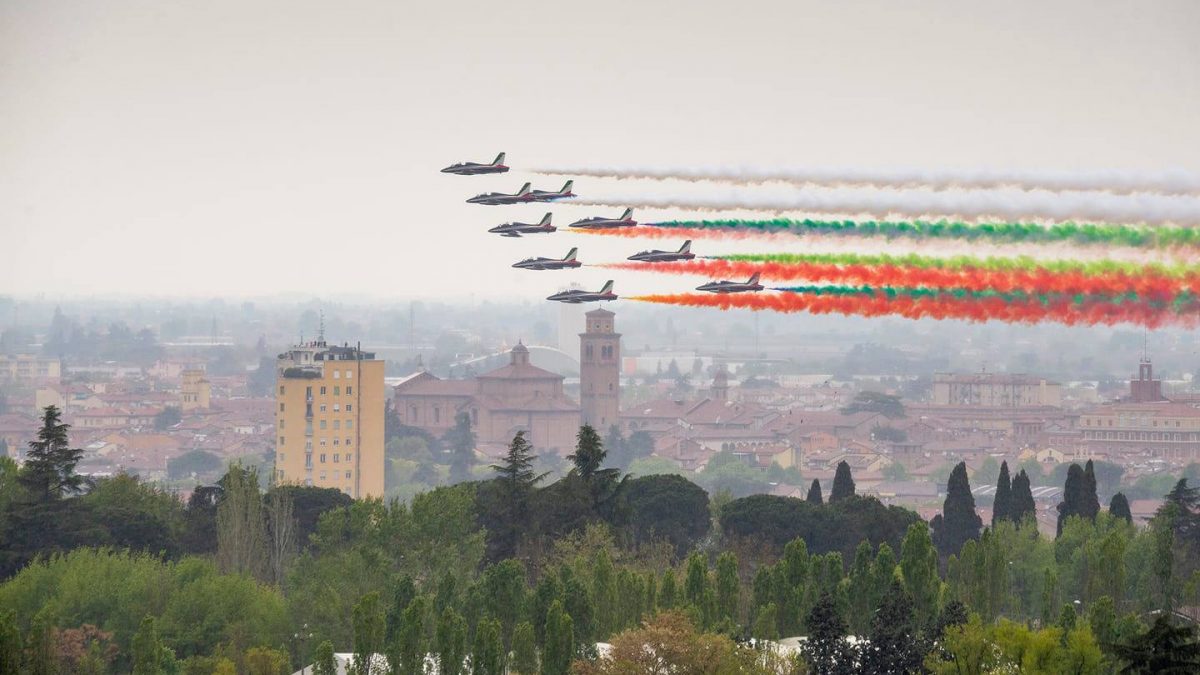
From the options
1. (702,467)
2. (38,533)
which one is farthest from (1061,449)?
(38,533)

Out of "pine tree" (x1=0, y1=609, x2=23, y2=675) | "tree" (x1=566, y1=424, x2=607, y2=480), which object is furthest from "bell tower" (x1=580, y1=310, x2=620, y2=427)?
"pine tree" (x1=0, y1=609, x2=23, y2=675)

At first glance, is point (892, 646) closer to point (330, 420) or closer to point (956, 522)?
point (956, 522)

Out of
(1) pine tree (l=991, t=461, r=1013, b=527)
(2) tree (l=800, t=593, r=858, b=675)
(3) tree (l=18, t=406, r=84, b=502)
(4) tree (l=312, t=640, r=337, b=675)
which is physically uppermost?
(3) tree (l=18, t=406, r=84, b=502)

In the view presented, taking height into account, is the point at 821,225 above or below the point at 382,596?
above

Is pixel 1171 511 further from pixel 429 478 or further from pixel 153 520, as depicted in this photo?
pixel 429 478

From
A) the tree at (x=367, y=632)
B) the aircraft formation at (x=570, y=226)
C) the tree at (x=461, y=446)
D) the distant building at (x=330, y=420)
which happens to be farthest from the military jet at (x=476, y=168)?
the tree at (x=461, y=446)

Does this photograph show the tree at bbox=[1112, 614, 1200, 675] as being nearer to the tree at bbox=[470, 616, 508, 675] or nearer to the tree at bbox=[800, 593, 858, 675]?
the tree at bbox=[800, 593, 858, 675]

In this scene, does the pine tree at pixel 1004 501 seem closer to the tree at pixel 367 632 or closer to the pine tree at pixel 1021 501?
the pine tree at pixel 1021 501
